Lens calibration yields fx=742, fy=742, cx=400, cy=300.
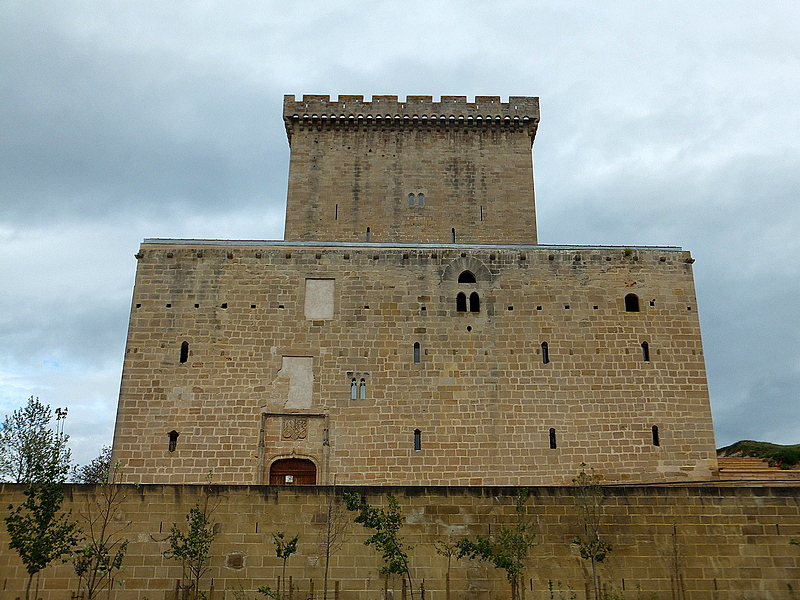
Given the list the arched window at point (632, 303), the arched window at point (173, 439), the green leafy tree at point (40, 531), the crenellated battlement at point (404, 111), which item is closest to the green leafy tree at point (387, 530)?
the green leafy tree at point (40, 531)

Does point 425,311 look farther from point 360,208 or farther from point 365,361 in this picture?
point 360,208

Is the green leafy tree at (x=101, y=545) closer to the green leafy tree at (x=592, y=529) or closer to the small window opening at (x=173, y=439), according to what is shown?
the small window opening at (x=173, y=439)

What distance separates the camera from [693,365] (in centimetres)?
2180

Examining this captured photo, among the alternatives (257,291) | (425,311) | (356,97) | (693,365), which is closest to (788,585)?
(693,365)

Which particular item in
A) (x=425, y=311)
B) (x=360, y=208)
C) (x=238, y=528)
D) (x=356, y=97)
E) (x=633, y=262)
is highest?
(x=356, y=97)

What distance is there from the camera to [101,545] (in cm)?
1326

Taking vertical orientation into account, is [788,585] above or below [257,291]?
below

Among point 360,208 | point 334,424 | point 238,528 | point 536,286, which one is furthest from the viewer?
point 360,208

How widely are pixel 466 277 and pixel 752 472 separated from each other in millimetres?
9868

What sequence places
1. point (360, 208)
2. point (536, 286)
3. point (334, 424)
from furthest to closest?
1. point (360, 208)
2. point (536, 286)
3. point (334, 424)

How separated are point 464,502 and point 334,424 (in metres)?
Answer: 7.08

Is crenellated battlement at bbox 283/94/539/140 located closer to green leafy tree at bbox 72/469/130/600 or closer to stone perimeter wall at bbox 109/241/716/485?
stone perimeter wall at bbox 109/241/716/485

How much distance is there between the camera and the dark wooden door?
805 inches

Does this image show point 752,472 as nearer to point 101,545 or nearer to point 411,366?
point 411,366
